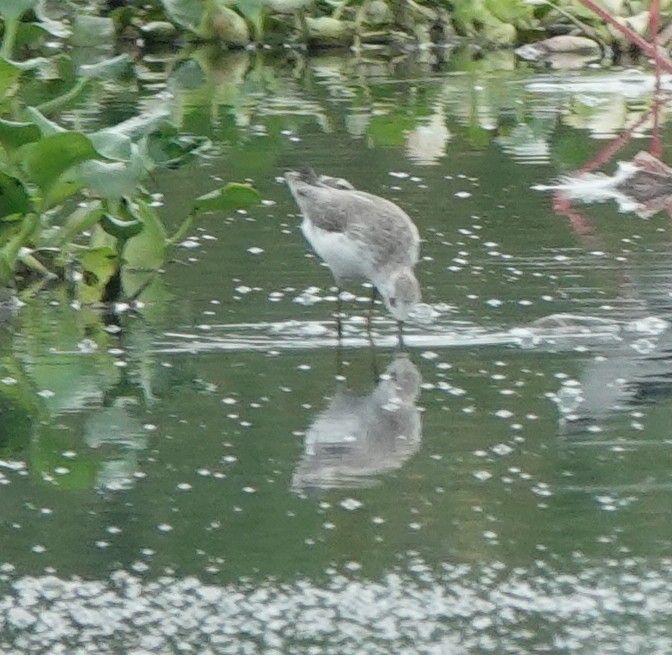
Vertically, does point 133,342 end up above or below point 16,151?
below

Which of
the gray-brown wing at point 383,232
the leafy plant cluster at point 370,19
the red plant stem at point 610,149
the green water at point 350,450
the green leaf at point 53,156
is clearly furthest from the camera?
the leafy plant cluster at point 370,19

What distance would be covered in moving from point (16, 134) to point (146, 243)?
2.88ft

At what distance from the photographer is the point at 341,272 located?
7941 millimetres

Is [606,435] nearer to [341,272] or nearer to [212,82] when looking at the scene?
[341,272]

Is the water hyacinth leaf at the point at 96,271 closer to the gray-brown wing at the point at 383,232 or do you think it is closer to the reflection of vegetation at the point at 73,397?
the reflection of vegetation at the point at 73,397

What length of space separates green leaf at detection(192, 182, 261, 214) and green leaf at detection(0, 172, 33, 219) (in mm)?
688

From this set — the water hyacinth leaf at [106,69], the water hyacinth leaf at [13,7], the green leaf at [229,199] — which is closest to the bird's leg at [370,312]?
the green leaf at [229,199]

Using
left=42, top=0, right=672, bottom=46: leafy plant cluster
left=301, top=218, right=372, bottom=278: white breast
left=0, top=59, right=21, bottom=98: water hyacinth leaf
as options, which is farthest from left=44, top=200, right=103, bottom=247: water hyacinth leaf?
left=42, top=0, right=672, bottom=46: leafy plant cluster

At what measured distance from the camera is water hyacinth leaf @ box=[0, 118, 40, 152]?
8.02m

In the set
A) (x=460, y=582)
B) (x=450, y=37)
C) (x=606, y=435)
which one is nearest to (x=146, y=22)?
(x=450, y=37)

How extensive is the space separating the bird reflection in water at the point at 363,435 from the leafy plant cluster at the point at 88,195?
1.40 meters

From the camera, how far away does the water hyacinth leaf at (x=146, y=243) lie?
8594mm

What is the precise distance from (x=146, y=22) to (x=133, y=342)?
39.6ft

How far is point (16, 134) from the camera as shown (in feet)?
26.6
